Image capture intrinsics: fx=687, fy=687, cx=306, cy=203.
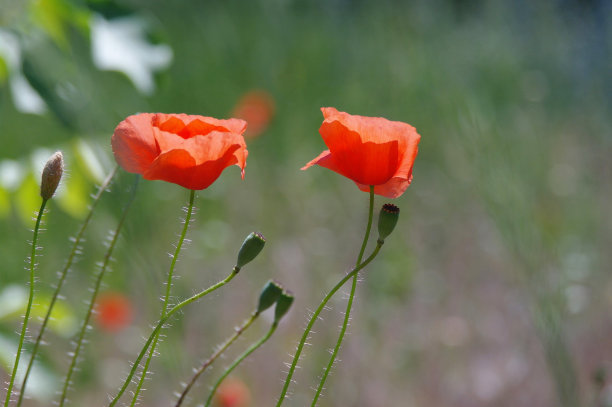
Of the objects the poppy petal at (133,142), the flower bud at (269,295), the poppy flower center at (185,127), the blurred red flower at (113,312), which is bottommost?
the flower bud at (269,295)

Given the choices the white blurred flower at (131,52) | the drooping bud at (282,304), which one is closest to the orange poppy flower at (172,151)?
the drooping bud at (282,304)

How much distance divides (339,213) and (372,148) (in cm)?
240

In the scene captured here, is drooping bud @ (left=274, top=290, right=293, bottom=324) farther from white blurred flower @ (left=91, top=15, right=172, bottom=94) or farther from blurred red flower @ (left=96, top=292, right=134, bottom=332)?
blurred red flower @ (left=96, top=292, right=134, bottom=332)

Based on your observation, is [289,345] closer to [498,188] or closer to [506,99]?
[498,188]

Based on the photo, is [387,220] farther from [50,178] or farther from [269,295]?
[50,178]

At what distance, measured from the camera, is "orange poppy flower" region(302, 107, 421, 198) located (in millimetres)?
606

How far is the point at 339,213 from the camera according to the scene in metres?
3.01

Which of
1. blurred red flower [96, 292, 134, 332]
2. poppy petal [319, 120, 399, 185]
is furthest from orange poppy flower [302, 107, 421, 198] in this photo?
blurred red flower [96, 292, 134, 332]

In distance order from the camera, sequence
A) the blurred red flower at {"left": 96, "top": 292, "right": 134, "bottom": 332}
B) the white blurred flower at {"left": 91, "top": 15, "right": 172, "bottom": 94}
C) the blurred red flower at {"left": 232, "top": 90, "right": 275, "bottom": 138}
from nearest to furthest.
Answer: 1. the white blurred flower at {"left": 91, "top": 15, "right": 172, "bottom": 94}
2. the blurred red flower at {"left": 96, "top": 292, "right": 134, "bottom": 332}
3. the blurred red flower at {"left": 232, "top": 90, "right": 275, "bottom": 138}

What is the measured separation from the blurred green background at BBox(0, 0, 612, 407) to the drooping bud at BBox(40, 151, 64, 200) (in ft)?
0.25

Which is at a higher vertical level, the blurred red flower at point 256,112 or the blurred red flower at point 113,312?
the blurred red flower at point 256,112

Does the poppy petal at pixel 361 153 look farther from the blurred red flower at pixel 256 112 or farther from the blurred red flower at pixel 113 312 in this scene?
the blurred red flower at pixel 256 112

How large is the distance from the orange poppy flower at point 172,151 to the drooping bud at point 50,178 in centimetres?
5

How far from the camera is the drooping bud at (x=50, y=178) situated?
0.55 meters
